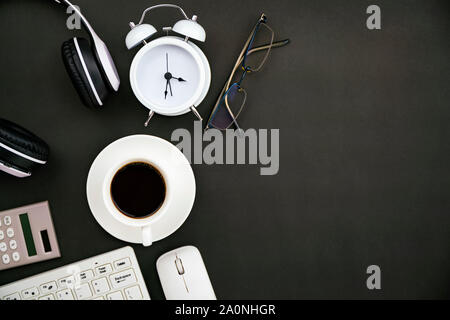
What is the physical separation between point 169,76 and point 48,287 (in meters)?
0.48

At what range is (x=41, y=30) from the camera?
2.53 ft

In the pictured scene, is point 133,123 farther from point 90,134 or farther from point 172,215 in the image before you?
point 172,215

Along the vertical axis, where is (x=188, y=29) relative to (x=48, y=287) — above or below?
above

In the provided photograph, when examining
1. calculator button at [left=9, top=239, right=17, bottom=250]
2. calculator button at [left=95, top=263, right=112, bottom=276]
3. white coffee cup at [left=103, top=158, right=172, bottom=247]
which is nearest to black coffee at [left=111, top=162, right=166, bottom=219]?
white coffee cup at [left=103, top=158, right=172, bottom=247]

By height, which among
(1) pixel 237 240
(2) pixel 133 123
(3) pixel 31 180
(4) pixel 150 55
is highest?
(4) pixel 150 55

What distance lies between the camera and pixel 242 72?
2.57 ft

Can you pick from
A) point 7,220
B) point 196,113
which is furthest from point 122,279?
point 196,113

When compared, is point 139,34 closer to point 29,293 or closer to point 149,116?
point 149,116

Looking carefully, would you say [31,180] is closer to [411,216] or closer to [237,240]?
[237,240]

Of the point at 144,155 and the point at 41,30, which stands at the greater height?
the point at 41,30

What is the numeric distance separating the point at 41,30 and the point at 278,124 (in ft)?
1.73

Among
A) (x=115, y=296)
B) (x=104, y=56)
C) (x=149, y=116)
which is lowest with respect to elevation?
(x=115, y=296)

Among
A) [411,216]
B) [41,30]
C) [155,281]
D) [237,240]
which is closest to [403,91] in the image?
[411,216]

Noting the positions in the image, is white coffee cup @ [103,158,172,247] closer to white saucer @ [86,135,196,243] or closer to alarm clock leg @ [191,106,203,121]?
white saucer @ [86,135,196,243]
